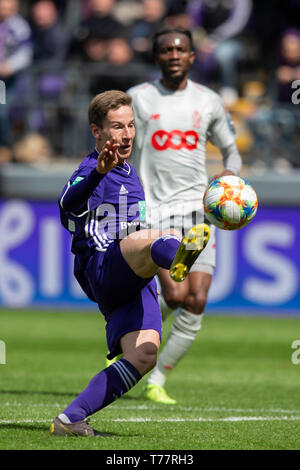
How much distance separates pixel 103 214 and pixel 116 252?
1.06ft

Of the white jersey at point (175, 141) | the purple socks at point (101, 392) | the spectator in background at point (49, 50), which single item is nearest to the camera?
the purple socks at point (101, 392)

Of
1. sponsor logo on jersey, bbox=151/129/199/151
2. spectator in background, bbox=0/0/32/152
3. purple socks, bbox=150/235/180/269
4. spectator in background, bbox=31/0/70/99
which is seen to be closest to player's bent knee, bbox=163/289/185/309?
sponsor logo on jersey, bbox=151/129/199/151

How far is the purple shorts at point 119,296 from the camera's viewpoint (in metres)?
5.31

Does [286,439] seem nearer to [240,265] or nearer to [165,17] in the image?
[240,265]

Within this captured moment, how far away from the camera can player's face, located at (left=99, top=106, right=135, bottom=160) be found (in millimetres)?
5500

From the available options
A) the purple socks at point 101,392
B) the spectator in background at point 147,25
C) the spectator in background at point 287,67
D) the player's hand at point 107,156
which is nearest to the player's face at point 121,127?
the player's hand at point 107,156

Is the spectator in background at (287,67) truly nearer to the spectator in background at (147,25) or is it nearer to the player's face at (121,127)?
the spectator in background at (147,25)

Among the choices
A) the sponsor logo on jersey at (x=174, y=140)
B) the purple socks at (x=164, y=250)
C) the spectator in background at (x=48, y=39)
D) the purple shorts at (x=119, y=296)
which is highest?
the spectator in background at (x=48, y=39)

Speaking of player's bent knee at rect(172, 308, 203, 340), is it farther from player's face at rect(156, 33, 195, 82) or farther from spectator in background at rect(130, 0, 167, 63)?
spectator in background at rect(130, 0, 167, 63)

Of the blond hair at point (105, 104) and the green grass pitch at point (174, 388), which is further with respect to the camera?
the blond hair at point (105, 104)

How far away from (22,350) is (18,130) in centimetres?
491

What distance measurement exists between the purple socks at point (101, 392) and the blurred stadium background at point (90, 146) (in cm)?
933

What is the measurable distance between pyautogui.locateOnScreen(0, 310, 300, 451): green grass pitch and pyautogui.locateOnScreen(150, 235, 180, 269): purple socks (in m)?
0.93

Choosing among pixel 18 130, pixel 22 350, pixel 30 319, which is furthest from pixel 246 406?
pixel 18 130
